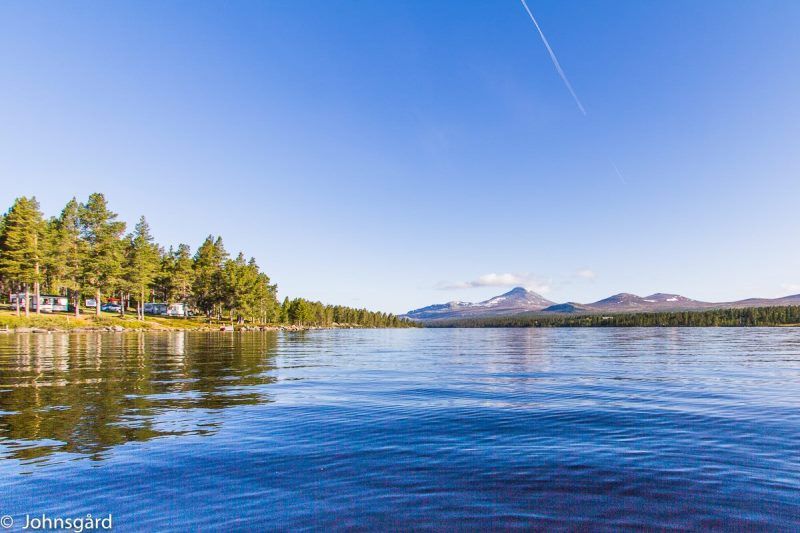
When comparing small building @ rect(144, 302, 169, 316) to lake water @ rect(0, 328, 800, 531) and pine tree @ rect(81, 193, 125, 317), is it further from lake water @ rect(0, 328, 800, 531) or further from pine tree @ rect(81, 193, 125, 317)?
lake water @ rect(0, 328, 800, 531)

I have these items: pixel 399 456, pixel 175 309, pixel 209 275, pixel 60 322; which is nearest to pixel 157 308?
pixel 175 309

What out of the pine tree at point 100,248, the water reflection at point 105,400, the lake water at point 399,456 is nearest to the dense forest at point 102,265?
the pine tree at point 100,248

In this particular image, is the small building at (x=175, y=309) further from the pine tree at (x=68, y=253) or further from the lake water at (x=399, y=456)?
the lake water at (x=399, y=456)

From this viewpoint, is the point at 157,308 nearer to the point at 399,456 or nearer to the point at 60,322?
the point at 60,322

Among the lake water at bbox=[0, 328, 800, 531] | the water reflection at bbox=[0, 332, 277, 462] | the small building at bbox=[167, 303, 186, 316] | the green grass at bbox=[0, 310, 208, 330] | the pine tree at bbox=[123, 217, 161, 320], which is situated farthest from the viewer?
the small building at bbox=[167, 303, 186, 316]

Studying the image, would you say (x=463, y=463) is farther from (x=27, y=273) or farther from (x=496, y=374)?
(x=27, y=273)

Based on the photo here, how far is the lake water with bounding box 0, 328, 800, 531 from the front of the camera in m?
8.95

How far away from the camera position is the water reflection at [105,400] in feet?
46.0

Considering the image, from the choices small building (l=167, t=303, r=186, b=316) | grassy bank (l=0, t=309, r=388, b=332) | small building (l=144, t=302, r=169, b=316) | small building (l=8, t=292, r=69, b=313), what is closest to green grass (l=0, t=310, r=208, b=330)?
grassy bank (l=0, t=309, r=388, b=332)

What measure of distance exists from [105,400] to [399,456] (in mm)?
15415

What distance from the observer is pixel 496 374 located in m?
33.7

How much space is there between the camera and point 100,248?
4446 inches

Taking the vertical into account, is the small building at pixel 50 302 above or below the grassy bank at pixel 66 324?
above

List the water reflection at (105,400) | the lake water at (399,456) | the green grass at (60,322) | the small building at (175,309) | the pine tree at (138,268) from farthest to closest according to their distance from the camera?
the small building at (175,309)
the pine tree at (138,268)
the green grass at (60,322)
the water reflection at (105,400)
the lake water at (399,456)
